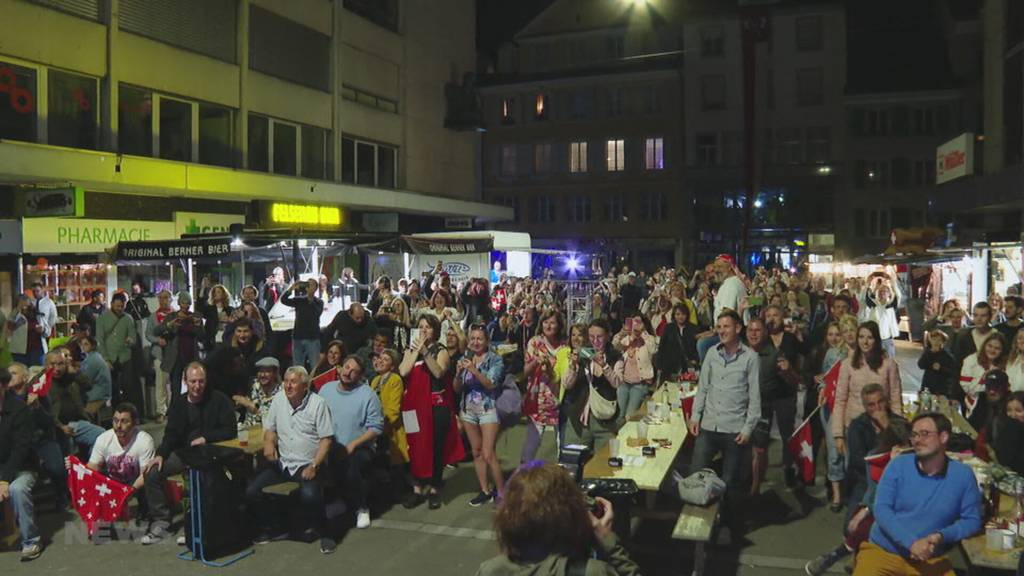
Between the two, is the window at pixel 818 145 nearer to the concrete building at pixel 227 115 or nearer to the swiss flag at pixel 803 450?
the concrete building at pixel 227 115

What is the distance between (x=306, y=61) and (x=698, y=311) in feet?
53.6

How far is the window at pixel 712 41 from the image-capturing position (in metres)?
45.3

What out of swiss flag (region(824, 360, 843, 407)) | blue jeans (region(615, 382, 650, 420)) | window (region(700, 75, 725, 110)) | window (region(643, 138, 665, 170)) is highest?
window (region(700, 75, 725, 110))

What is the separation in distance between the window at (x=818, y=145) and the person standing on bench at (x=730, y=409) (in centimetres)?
4084

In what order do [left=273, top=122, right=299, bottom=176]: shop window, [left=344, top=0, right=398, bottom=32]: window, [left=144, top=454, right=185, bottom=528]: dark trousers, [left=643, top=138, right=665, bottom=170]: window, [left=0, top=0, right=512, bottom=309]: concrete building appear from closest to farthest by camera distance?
[left=144, top=454, right=185, bottom=528]: dark trousers
[left=0, top=0, right=512, bottom=309]: concrete building
[left=273, top=122, right=299, bottom=176]: shop window
[left=344, top=0, right=398, bottom=32]: window
[left=643, top=138, right=665, bottom=170]: window

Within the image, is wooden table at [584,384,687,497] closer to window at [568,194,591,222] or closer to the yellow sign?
the yellow sign

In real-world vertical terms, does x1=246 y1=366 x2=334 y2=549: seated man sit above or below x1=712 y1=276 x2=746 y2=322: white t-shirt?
below

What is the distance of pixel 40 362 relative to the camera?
13.5 meters

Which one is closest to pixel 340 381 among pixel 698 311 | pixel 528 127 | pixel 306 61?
pixel 698 311

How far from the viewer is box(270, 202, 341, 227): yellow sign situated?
22.3 m

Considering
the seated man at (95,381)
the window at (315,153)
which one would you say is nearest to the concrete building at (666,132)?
the window at (315,153)

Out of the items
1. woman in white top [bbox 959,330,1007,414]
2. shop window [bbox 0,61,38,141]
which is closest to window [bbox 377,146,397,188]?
shop window [bbox 0,61,38,141]

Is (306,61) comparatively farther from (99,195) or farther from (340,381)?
(340,381)

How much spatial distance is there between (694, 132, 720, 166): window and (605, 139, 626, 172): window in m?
3.98
